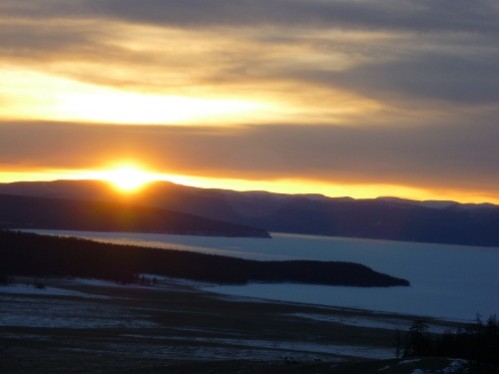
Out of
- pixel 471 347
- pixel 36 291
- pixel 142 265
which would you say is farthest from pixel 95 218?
pixel 471 347

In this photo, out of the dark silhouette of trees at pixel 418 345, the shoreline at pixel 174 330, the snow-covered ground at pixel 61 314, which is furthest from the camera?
the snow-covered ground at pixel 61 314

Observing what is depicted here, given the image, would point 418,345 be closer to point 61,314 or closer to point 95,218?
point 61,314

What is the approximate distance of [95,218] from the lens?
572ft

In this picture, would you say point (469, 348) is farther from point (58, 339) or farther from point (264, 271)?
point (264, 271)

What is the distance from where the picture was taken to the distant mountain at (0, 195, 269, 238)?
163 meters

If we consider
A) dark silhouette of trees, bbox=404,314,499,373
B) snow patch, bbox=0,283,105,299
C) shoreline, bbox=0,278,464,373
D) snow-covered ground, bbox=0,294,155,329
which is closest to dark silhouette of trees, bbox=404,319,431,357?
dark silhouette of trees, bbox=404,314,499,373

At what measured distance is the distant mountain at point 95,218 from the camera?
6417 inches

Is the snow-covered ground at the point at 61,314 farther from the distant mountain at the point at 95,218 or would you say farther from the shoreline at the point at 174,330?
the distant mountain at the point at 95,218

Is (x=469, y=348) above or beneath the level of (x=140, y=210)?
beneath

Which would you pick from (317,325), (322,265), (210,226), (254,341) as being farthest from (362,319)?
(210,226)

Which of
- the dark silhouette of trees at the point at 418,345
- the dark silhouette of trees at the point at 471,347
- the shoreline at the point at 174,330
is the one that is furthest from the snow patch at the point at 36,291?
the dark silhouette of trees at the point at 471,347

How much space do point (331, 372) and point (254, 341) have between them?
16987mm

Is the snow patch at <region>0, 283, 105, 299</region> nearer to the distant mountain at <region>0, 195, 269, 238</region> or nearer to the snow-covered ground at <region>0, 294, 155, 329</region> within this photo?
the snow-covered ground at <region>0, 294, 155, 329</region>

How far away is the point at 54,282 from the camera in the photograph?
76938mm
